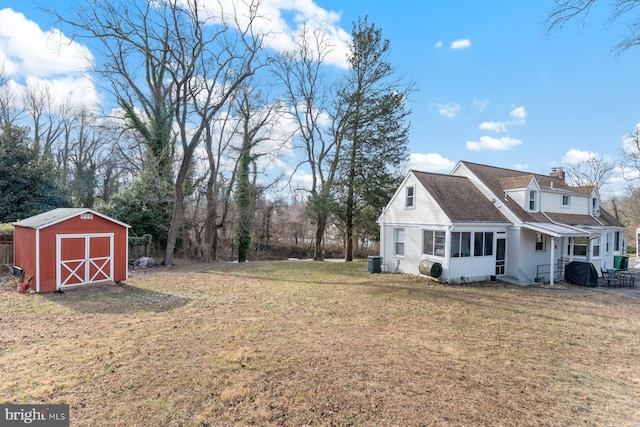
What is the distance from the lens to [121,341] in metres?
6.16

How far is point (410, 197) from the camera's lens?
51.6 ft

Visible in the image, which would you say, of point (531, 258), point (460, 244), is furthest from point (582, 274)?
point (460, 244)

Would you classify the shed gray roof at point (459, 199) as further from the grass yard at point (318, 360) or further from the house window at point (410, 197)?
the grass yard at point (318, 360)

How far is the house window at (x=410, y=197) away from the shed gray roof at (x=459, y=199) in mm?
697

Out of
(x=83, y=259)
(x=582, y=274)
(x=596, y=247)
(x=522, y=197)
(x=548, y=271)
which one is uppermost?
(x=522, y=197)

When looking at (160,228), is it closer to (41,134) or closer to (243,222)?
(243,222)

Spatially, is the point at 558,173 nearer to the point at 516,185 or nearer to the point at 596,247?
the point at 596,247

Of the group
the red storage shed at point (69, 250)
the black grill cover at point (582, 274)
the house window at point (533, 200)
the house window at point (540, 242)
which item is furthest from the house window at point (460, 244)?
the red storage shed at point (69, 250)

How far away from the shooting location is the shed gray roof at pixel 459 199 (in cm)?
1402

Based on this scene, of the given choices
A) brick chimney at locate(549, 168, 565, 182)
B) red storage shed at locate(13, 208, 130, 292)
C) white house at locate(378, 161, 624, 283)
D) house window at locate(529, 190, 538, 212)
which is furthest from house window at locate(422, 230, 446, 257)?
brick chimney at locate(549, 168, 565, 182)

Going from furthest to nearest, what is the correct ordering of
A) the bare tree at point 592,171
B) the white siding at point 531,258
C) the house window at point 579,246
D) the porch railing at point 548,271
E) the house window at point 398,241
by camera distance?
the bare tree at point 592,171 < the house window at point 579,246 < the house window at point 398,241 < the porch railing at point 548,271 < the white siding at point 531,258

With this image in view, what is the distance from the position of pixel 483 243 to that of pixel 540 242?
3805 millimetres

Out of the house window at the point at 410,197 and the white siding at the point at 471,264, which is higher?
the house window at the point at 410,197

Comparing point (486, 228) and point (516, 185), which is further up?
point (516, 185)
